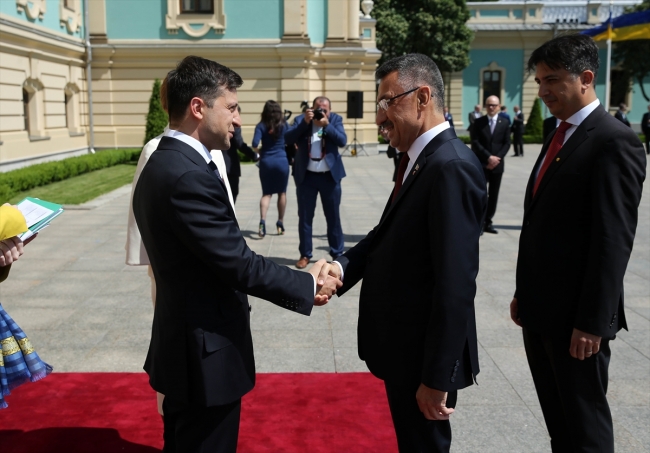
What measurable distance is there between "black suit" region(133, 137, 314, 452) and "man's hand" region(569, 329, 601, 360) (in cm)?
114

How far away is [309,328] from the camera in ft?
19.3

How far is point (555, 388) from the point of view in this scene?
311 cm

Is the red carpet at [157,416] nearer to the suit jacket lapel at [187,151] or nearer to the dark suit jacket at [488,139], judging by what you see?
the suit jacket lapel at [187,151]

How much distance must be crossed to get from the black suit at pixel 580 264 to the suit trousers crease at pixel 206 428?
4.41 feet

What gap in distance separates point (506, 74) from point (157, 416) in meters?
39.0

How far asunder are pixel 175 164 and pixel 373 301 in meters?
0.92

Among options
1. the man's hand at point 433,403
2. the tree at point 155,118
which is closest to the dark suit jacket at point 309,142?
the man's hand at point 433,403

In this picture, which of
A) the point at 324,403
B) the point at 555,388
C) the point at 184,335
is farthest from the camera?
the point at 324,403

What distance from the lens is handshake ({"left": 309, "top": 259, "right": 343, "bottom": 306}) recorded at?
3.03m

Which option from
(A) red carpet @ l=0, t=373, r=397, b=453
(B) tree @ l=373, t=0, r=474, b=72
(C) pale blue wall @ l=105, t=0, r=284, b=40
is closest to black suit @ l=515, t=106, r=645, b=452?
(A) red carpet @ l=0, t=373, r=397, b=453

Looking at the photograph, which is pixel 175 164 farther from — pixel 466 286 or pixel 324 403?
pixel 324 403

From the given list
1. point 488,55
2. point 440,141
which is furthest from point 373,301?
point 488,55

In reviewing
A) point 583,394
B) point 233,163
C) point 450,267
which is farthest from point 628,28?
point 450,267

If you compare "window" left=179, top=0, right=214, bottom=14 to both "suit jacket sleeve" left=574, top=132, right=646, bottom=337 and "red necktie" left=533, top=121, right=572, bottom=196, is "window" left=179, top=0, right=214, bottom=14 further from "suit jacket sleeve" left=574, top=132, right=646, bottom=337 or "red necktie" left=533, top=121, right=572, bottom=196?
"suit jacket sleeve" left=574, top=132, right=646, bottom=337
